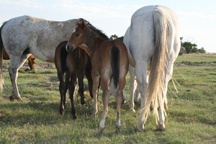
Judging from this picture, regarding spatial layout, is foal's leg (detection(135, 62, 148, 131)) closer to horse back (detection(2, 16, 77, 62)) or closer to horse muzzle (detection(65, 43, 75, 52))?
horse muzzle (detection(65, 43, 75, 52))

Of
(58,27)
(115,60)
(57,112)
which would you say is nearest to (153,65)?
(115,60)

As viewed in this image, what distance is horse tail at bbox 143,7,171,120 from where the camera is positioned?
12.4 ft

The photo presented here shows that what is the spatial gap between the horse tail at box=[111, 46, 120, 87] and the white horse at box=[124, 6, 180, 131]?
14.1 inches

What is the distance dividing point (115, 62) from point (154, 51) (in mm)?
662

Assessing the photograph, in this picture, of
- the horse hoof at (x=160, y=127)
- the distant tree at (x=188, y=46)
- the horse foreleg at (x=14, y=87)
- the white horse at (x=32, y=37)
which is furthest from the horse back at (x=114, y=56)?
the distant tree at (x=188, y=46)

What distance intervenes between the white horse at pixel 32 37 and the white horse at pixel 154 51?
279 centimetres

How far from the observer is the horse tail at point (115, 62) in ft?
12.5

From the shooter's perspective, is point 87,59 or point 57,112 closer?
point 57,112

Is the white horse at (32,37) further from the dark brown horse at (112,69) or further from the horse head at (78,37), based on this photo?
the dark brown horse at (112,69)

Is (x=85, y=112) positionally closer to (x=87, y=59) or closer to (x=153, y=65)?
(x=87, y=59)

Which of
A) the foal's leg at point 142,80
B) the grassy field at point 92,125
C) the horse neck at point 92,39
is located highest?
the horse neck at point 92,39

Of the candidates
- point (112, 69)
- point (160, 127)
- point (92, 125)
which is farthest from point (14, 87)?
point (160, 127)

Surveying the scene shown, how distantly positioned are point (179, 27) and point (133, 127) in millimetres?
2023

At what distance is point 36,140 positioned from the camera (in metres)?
3.59
